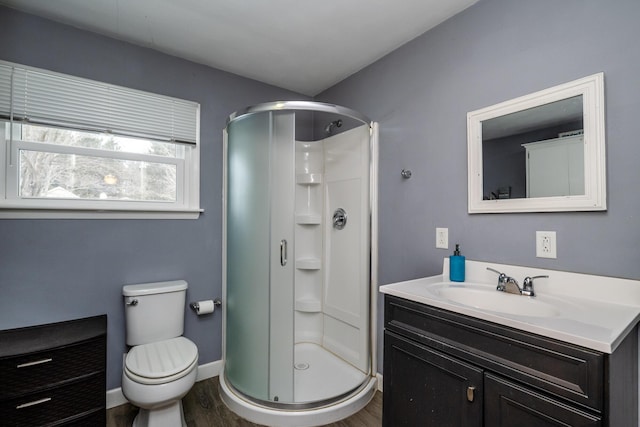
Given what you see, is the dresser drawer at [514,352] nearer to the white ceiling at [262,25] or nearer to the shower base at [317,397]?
the shower base at [317,397]

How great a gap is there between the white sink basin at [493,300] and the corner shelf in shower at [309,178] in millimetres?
1500

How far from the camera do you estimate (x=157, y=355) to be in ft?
5.74

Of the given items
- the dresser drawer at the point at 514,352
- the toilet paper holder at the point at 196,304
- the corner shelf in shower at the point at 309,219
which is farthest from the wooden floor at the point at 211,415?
the corner shelf in shower at the point at 309,219

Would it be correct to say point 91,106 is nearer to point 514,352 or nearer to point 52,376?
point 52,376

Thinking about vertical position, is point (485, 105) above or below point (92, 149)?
above

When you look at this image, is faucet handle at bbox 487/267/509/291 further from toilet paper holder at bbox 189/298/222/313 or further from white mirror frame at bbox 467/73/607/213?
toilet paper holder at bbox 189/298/222/313

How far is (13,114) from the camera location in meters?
1.72

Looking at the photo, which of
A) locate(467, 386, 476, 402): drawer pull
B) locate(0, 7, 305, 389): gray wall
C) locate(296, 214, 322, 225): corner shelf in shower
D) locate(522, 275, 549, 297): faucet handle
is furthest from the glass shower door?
locate(522, 275, 549, 297): faucet handle

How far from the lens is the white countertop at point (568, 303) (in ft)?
2.97

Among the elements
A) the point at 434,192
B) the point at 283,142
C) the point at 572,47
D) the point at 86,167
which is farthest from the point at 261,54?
the point at 572,47

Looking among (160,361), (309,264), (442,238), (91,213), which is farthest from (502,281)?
(91,213)

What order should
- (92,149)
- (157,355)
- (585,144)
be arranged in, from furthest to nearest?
(92,149), (157,355), (585,144)

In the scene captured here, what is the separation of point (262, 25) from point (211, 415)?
2.45 meters

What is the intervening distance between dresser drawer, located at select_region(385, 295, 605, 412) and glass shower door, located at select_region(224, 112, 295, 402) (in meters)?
0.79
